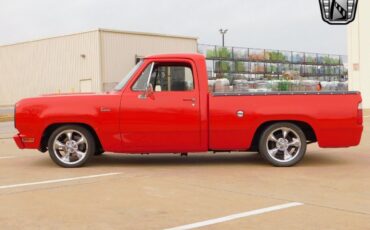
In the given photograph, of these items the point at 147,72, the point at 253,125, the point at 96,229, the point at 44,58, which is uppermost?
the point at 44,58

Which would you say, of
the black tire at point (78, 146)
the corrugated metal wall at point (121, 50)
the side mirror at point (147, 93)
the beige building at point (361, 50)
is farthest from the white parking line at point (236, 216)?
the corrugated metal wall at point (121, 50)

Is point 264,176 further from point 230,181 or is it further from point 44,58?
point 44,58

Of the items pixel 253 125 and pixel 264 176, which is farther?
pixel 253 125

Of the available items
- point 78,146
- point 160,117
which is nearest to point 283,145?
point 160,117

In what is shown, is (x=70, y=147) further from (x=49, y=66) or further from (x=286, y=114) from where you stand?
(x=49, y=66)

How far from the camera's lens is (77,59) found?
44.6 m

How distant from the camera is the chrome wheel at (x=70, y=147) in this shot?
29.8 feet

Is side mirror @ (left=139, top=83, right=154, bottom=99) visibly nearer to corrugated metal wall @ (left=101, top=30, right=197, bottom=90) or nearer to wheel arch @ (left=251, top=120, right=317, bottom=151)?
wheel arch @ (left=251, top=120, right=317, bottom=151)

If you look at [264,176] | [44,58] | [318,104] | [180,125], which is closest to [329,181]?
[264,176]

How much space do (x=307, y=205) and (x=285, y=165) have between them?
2.85 metres

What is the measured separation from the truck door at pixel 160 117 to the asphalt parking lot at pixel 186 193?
1.35 feet

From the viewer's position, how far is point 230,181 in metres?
7.69

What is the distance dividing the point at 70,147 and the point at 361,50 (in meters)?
24.2

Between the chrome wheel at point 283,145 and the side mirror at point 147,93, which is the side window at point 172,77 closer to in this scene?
the side mirror at point 147,93
